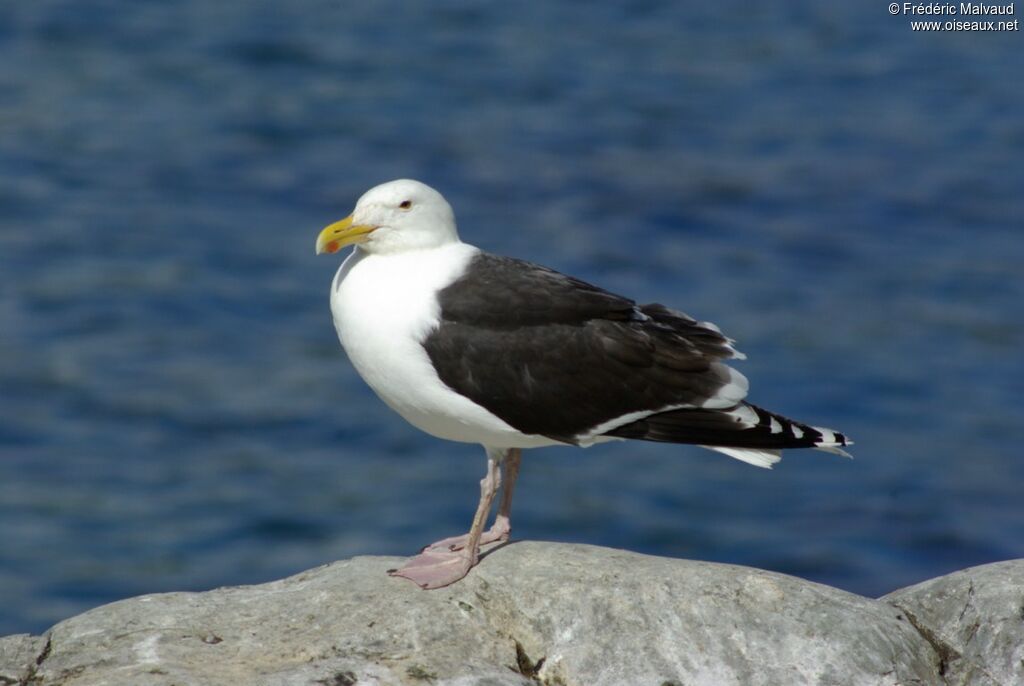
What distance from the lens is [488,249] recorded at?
1672 cm

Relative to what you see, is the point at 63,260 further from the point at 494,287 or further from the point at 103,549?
the point at 494,287

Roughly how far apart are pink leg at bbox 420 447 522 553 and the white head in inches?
50.5

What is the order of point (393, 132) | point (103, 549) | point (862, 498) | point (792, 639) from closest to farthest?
point (792, 639) → point (103, 549) → point (862, 498) → point (393, 132)

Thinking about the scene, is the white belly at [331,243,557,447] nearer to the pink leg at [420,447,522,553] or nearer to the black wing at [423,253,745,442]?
the black wing at [423,253,745,442]

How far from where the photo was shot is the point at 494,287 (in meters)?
7.63

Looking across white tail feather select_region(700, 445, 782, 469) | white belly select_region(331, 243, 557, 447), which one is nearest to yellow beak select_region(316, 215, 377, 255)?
white belly select_region(331, 243, 557, 447)

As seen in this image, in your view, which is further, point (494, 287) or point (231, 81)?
point (231, 81)

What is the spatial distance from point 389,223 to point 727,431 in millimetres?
1880

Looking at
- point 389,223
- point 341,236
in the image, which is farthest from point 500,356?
point 341,236

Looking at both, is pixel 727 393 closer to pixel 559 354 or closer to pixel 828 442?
pixel 828 442

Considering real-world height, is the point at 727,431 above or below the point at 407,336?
below

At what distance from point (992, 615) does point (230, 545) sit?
8.17m

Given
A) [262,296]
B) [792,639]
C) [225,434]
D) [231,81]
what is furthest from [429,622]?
[231,81]

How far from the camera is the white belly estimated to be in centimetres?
741
